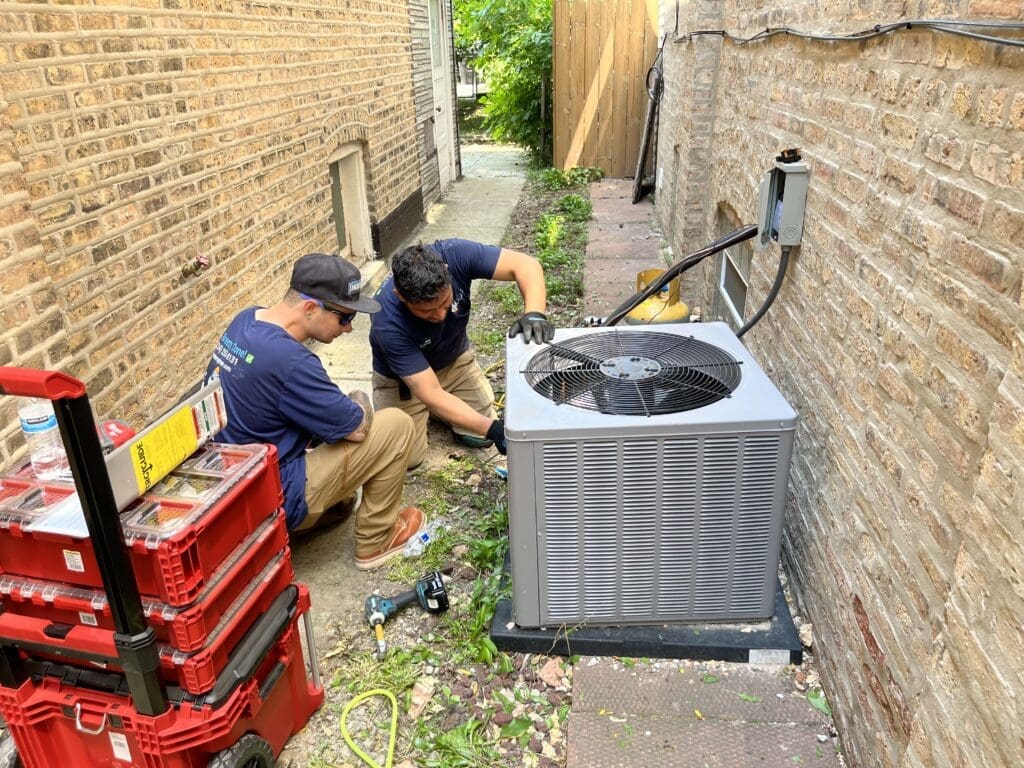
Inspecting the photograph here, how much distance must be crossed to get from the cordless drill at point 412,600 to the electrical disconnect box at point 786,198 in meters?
2.00

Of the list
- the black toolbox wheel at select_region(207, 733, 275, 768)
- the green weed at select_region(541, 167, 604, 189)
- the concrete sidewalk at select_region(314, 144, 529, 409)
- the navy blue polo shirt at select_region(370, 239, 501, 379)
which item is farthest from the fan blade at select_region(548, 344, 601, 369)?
the green weed at select_region(541, 167, 604, 189)

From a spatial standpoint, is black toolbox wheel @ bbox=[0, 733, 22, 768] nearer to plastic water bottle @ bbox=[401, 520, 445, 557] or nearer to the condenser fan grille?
plastic water bottle @ bbox=[401, 520, 445, 557]

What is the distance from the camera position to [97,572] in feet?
6.09

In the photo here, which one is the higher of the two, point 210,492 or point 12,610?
point 210,492

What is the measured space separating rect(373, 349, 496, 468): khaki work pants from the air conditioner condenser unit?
152 centimetres

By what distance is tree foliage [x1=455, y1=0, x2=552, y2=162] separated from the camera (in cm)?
1387

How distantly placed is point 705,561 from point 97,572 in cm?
190

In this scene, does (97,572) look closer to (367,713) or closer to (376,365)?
(367,713)

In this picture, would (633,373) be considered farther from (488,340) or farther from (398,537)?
(488,340)

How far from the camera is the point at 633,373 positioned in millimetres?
2654

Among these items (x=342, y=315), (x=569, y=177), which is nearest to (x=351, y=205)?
(x=342, y=315)

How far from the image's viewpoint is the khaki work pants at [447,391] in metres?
4.21

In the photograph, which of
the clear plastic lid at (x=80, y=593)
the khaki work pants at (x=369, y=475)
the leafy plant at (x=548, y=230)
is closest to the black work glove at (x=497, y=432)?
the khaki work pants at (x=369, y=475)

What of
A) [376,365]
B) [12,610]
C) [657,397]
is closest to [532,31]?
[376,365]
